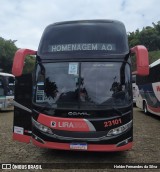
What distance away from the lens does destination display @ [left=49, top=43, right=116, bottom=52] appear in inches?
343

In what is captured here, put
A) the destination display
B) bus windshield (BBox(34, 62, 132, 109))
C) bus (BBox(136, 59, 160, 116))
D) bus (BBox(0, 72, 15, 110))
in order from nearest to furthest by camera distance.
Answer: bus windshield (BBox(34, 62, 132, 109)), the destination display, bus (BBox(136, 59, 160, 116)), bus (BBox(0, 72, 15, 110))

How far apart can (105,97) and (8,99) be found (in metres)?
14.7

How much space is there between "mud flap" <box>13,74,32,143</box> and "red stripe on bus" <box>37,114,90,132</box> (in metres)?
1.29

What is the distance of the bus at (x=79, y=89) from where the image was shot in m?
7.96

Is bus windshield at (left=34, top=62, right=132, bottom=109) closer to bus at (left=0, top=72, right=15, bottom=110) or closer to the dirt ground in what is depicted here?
the dirt ground

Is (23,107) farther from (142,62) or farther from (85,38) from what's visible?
(142,62)

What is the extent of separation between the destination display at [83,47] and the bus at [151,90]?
8.32 metres

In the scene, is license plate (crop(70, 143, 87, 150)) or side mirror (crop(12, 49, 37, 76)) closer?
license plate (crop(70, 143, 87, 150))

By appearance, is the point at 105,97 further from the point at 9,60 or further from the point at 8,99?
the point at 9,60

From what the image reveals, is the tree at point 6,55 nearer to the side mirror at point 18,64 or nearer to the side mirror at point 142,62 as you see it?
the side mirror at point 18,64

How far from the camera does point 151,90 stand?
58.5 feet

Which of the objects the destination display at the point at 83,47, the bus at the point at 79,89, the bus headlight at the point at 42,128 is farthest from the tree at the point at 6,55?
the bus headlight at the point at 42,128

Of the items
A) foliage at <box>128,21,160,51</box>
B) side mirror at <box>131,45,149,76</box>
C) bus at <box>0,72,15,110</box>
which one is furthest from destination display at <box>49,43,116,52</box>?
foliage at <box>128,21,160,51</box>

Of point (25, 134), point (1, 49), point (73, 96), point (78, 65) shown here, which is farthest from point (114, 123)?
point (1, 49)
